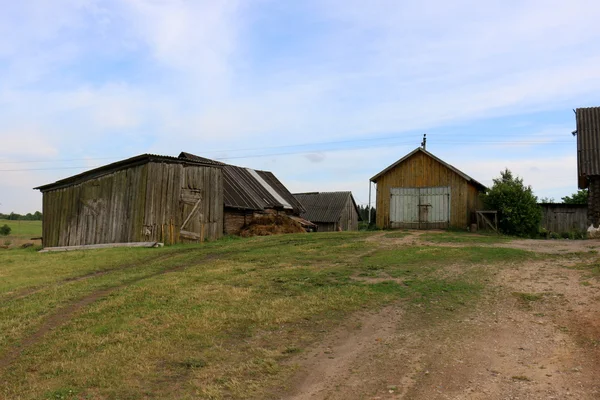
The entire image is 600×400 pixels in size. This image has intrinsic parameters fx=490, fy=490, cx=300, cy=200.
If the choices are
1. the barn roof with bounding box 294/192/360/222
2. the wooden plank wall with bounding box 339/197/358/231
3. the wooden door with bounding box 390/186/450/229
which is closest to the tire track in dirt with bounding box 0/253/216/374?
the wooden door with bounding box 390/186/450/229

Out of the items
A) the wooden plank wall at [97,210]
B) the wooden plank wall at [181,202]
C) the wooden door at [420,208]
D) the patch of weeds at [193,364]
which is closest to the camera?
the patch of weeds at [193,364]

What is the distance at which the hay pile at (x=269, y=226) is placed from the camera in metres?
28.6

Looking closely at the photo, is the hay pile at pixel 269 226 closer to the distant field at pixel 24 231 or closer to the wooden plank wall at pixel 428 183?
the wooden plank wall at pixel 428 183

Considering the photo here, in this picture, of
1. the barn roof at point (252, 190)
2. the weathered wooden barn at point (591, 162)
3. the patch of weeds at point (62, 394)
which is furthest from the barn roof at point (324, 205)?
the patch of weeds at point (62, 394)

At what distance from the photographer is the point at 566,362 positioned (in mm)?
6461

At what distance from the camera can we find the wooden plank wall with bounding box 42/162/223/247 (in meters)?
23.3

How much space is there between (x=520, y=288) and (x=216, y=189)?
18.8m

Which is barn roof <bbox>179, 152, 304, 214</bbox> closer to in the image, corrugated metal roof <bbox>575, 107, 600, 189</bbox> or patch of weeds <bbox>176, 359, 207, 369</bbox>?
corrugated metal roof <bbox>575, 107, 600, 189</bbox>

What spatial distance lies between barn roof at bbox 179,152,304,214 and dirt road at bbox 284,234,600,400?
2042cm

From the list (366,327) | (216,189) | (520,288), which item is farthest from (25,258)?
(520,288)

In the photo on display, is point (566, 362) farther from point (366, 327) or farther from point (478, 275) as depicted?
point (478, 275)

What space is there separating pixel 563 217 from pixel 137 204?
25.0m

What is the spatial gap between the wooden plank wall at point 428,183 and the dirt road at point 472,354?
53.9 ft

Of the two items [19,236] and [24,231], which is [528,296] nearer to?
[19,236]
